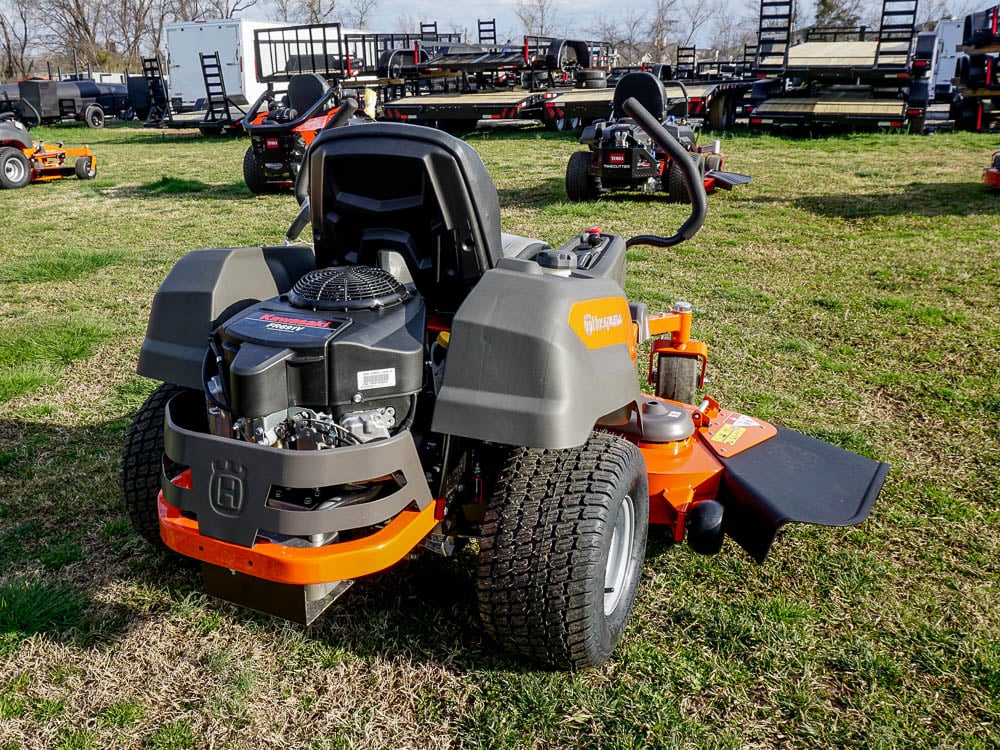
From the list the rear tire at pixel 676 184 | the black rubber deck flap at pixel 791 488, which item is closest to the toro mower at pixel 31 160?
the rear tire at pixel 676 184

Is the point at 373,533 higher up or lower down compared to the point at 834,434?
higher up

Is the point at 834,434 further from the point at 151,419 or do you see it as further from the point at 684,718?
the point at 151,419

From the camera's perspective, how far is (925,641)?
2.54 meters

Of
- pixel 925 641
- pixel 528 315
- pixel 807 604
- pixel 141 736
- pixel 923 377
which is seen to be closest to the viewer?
pixel 528 315

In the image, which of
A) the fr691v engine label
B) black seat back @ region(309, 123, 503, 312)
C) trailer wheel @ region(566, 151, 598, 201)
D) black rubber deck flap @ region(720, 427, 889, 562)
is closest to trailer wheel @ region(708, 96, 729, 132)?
trailer wheel @ region(566, 151, 598, 201)

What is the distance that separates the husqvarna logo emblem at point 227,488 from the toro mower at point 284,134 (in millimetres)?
9018

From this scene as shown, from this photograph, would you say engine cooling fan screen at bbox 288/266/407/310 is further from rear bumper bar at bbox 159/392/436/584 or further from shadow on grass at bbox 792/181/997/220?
shadow on grass at bbox 792/181/997/220

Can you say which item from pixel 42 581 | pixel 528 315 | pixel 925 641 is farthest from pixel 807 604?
pixel 42 581

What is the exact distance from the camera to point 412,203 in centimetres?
242

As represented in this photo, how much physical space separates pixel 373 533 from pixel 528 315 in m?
0.65

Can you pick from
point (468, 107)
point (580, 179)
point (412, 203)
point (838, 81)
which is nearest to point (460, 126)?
point (468, 107)

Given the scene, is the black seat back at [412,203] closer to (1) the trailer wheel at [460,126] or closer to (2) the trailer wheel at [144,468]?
(2) the trailer wheel at [144,468]

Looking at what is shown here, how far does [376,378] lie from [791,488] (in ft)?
5.16

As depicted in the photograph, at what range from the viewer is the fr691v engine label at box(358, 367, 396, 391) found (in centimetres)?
206
